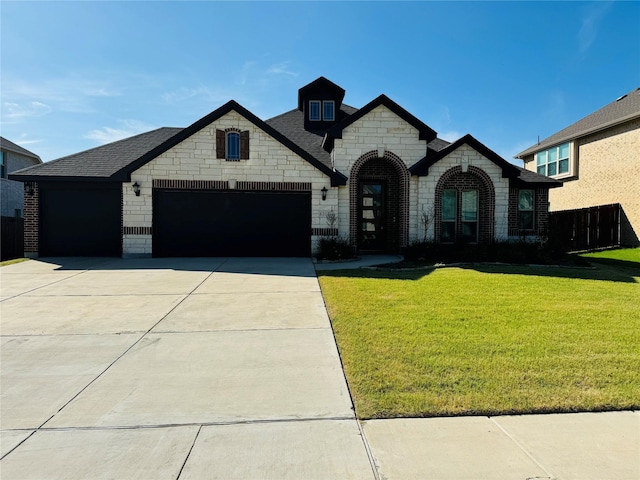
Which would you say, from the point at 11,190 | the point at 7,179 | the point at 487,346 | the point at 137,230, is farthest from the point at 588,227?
the point at 11,190

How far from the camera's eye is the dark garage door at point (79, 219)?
45.1 feet

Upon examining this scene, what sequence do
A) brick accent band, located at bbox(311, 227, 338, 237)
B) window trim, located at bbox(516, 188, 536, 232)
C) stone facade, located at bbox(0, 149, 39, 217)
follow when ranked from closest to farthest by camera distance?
brick accent band, located at bbox(311, 227, 338, 237)
window trim, located at bbox(516, 188, 536, 232)
stone facade, located at bbox(0, 149, 39, 217)

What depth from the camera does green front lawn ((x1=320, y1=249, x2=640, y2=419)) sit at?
3271mm

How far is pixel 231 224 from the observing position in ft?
45.7

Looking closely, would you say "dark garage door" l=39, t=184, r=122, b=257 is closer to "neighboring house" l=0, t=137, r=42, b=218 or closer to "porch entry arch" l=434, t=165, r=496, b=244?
"neighboring house" l=0, t=137, r=42, b=218

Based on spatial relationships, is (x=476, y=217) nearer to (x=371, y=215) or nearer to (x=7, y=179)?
(x=371, y=215)

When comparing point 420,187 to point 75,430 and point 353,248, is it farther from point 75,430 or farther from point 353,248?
point 75,430

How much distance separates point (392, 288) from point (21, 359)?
618 centimetres

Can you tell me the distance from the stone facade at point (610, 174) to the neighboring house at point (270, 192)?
6424mm

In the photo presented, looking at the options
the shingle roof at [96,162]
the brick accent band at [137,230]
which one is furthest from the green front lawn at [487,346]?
the shingle roof at [96,162]

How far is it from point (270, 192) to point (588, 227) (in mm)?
14941

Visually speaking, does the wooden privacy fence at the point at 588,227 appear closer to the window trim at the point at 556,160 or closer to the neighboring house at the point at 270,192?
the neighboring house at the point at 270,192

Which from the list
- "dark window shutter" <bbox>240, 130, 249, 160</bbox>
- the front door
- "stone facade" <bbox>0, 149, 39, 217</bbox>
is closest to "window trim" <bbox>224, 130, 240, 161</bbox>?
"dark window shutter" <bbox>240, 130, 249, 160</bbox>

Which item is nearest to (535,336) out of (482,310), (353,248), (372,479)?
(482,310)
